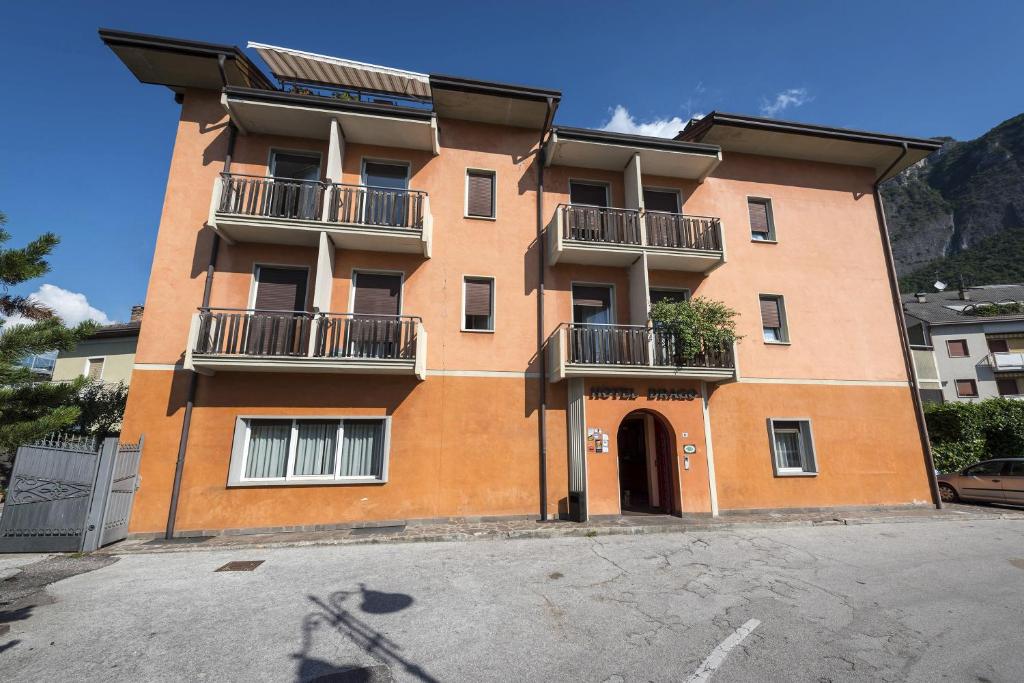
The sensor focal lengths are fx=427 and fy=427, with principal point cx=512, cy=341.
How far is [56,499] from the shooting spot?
7992 mm

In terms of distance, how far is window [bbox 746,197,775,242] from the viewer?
13.6 metres

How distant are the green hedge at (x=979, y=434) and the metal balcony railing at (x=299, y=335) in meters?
19.0

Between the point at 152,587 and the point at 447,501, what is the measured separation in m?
5.37

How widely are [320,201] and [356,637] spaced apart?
9.46 meters

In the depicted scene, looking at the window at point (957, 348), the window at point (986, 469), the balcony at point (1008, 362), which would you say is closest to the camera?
the window at point (986, 469)

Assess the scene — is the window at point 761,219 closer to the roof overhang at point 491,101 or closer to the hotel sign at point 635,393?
the hotel sign at point 635,393

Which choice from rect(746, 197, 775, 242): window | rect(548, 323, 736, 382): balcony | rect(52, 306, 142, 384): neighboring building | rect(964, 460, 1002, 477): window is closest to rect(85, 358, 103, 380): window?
rect(52, 306, 142, 384): neighboring building

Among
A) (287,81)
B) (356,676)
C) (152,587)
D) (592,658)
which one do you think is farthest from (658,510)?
(287,81)

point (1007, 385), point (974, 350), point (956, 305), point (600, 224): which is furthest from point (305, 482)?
point (956, 305)

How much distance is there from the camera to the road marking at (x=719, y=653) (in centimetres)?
388

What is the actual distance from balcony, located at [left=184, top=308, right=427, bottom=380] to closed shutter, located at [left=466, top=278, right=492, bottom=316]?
1.68 m

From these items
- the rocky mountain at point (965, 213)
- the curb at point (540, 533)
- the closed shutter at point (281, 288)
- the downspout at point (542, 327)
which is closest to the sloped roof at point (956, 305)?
the rocky mountain at point (965, 213)

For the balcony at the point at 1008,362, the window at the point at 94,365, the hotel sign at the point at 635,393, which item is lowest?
the hotel sign at the point at 635,393

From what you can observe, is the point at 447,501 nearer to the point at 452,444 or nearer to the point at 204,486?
the point at 452,444
